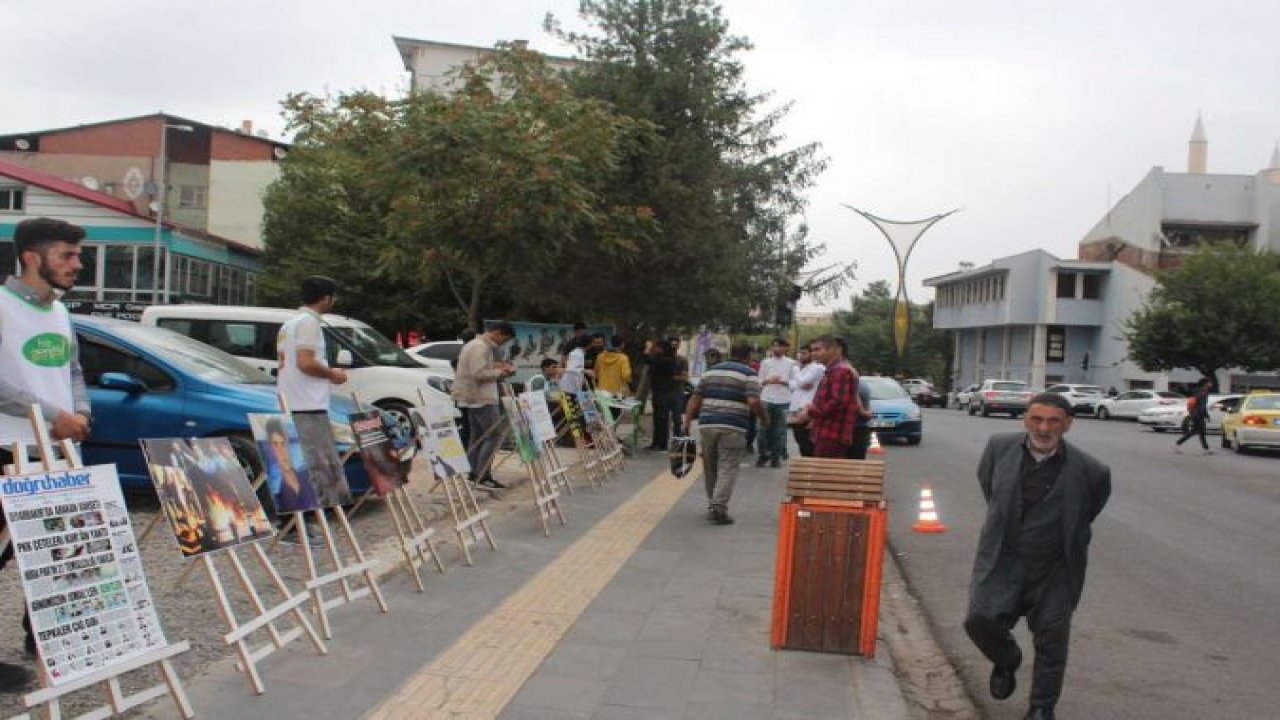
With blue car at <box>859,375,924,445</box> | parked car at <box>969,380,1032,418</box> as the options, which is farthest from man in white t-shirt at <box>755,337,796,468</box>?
parked car at <box>969,380,1032,418</box>

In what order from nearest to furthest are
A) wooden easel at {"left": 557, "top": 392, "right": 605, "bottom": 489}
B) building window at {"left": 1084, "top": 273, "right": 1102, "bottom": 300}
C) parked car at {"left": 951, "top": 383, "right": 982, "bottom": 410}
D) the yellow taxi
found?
1. wooden easel at {"left": 557, "top": 392, "right": 605, "bottom": 489}
2. the yellow taxi
3. parked car at {"left": 951, "top": 383, "right": 982, "bottom": 410}
4. building window at {"left": 1084, "top": 273, "right": 1102, "bottom": 300}

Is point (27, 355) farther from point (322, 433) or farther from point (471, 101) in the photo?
point (471, 101)

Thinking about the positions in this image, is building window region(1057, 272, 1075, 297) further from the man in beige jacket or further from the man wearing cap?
the man wearing cap

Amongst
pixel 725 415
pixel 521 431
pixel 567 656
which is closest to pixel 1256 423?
pixel 725 415

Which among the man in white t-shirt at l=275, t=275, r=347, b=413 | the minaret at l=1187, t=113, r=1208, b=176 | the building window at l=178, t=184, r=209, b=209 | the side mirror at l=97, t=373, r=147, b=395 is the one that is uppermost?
the minaret at l=1187, t=113, r=1208, b=176

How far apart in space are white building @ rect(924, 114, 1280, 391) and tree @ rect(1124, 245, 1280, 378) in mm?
7054

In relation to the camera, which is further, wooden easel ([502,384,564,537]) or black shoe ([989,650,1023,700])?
wooden easel ([502,384,564,537])

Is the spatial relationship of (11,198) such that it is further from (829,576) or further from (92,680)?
(92,680)

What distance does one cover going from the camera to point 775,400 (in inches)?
612

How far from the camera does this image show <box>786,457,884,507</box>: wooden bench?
19.6 feet

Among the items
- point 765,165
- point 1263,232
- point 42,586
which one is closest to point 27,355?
point 42,586

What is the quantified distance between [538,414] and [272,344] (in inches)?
233

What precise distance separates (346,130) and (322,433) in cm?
1407

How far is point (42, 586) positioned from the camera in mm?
3799
